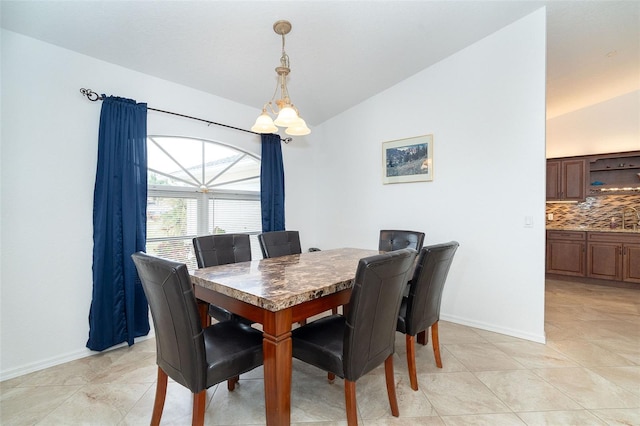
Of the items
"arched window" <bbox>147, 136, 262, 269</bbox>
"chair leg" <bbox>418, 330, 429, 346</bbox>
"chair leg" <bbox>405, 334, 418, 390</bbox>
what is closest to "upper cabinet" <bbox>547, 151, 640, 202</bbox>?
"chair leg" <bbox>418, 330, 429, 346</bbox>

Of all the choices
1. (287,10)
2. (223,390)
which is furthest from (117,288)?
(287,10)

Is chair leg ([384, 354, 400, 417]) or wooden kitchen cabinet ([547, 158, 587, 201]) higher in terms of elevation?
wooden kitchen cabinet ([547, 158, 587, 201])

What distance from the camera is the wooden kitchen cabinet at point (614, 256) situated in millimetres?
4062

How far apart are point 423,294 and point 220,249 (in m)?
1.69

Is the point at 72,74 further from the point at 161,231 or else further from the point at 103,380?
the point at 103,380

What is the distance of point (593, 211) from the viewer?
15.6 feet

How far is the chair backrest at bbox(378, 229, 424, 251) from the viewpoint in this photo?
277cm

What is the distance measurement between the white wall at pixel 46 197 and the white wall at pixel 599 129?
21.7 ft

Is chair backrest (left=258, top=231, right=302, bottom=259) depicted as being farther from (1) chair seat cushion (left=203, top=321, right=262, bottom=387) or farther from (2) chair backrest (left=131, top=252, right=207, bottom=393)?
(2) chair backrest (left=131, top=252, right=207, bottom=393)

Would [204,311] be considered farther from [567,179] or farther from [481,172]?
[567,179]

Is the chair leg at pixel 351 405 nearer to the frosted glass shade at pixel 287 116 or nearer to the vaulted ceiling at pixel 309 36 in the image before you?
the frosted glass shade at pixel 287 116

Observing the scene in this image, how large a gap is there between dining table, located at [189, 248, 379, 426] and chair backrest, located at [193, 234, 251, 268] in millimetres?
415

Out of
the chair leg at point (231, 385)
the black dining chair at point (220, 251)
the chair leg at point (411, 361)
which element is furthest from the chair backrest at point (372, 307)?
the black dining chair at point (220, 251)

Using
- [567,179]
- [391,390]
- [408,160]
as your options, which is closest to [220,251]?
[391,390]
